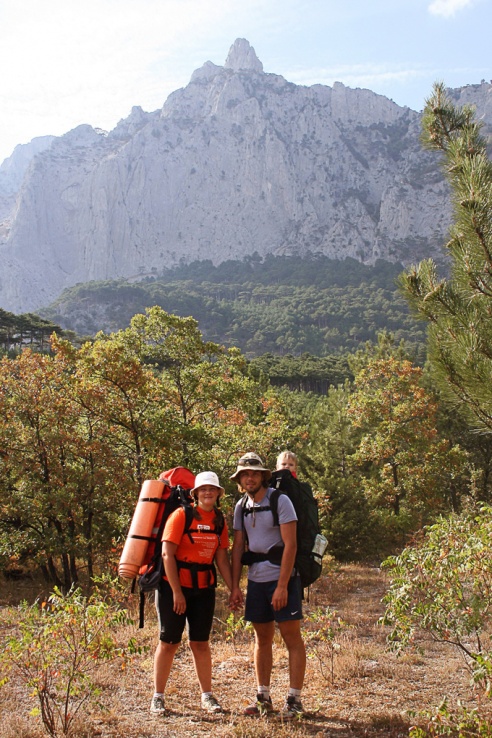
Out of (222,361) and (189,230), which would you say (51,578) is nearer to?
(222,361)

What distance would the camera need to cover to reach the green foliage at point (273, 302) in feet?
371

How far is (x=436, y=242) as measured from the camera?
142 meters

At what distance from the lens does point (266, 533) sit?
4074 millimetres

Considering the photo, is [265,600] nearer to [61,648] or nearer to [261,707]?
[261,707]

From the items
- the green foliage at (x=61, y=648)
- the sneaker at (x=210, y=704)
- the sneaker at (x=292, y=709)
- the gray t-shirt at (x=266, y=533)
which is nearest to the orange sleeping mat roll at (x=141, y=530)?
the green foliage at (x=61, y=648)

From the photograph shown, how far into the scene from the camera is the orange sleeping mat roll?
13.2ft

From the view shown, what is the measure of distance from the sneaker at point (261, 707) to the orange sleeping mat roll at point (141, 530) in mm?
1300

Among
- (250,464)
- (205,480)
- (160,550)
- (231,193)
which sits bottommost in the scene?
(160,550)

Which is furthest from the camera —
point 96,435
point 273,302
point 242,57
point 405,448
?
point 242,57

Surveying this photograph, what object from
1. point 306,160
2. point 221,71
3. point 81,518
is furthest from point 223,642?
point 221,71

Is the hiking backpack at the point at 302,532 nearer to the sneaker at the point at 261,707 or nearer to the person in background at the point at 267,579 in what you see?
the person in background at the point at 267,579

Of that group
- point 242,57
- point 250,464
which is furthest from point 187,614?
point 242,57

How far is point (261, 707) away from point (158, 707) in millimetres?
779

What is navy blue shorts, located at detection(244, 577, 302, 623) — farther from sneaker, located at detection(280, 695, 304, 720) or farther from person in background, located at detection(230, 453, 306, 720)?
sneaker, located at detection(280, 695, 304, 720)
